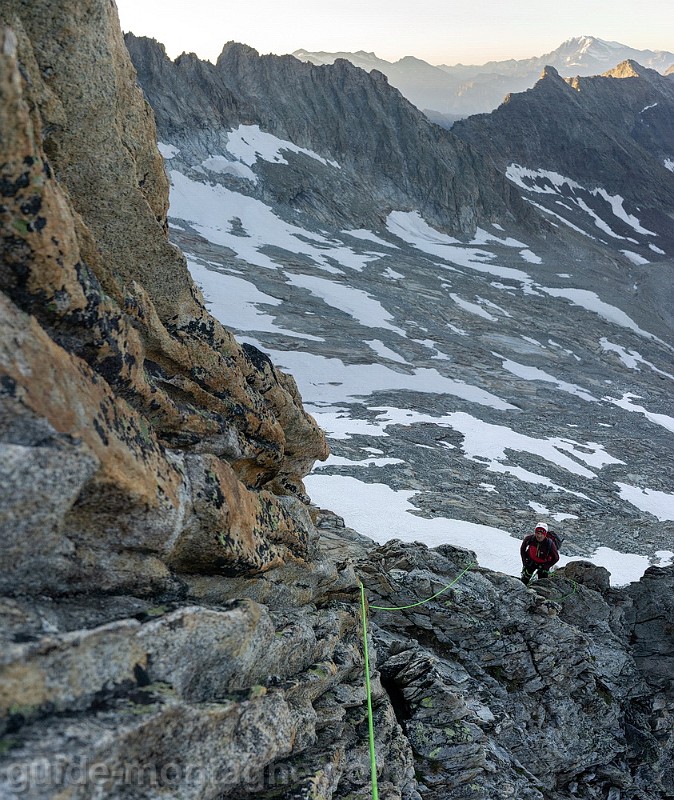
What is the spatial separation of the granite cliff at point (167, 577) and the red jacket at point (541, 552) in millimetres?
1653

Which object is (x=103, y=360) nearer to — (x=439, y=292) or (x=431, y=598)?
(x=431, y=598)

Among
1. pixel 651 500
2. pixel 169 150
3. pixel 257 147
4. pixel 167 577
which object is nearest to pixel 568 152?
pixel 257 147

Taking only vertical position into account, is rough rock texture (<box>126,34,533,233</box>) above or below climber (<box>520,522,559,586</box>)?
above

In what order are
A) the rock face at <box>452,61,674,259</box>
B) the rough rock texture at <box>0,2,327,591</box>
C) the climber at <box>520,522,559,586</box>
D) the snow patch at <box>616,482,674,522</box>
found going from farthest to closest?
the rock face at <box>452,61,674,259</box>, the snow patch at <box>616,482,674,522</box>, the climber at <box>520,522,559,586</box>, the rough rock texture at <box>0,2,327,591</box>

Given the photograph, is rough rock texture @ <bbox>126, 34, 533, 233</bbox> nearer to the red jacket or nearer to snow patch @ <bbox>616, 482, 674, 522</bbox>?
snow patch @ <bbox>616, 482, 674, 522</bbox>

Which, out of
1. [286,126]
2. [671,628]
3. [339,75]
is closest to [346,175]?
[286,126]

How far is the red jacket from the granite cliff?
1.65 m

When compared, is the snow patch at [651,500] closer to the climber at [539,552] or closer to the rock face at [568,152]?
the climber at [539,552]

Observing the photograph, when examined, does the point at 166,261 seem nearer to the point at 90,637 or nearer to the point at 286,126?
the point at 90,637

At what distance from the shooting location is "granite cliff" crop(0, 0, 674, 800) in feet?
15.5

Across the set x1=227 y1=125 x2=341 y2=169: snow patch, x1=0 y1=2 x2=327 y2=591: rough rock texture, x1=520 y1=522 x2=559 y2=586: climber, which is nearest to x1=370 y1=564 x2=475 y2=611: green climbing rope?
x1=520 y1=522 x2=559 y2=586: climber

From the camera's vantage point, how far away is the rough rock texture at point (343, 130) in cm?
10031

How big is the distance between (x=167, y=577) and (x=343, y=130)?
129 m

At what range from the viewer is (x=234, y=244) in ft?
253
